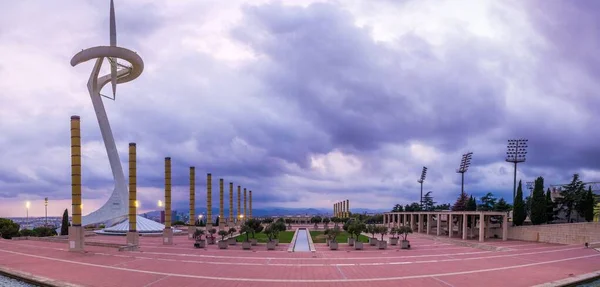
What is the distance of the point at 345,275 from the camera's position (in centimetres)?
1659

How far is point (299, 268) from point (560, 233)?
2597 centimetres

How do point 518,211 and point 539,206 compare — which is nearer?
point 539,206

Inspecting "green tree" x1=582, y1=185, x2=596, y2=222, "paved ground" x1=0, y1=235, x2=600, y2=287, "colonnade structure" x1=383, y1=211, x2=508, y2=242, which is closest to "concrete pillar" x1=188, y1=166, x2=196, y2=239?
"paved ground" x1=0, y1=235, x2=600, y2=287

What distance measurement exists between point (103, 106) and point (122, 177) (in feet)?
26.8

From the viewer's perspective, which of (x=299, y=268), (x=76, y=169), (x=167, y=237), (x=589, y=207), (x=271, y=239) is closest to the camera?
(x=299, y=268)

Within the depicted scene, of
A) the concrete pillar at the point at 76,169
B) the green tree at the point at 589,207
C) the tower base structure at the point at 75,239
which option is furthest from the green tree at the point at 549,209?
the concrete pillar at the point at 76,169

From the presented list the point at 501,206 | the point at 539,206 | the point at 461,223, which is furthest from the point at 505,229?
the point at 501,206

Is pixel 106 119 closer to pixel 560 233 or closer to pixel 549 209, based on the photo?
pixel 560 233

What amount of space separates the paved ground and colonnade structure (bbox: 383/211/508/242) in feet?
33.9

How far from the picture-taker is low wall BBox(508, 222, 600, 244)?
30.8 m

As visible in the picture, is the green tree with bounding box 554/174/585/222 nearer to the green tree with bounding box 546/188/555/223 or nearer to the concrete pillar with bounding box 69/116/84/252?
the green tree with bounding box 546/188/555/223

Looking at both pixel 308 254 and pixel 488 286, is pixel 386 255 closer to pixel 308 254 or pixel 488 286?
pixel 308 254

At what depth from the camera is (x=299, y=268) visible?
18281 millimetres

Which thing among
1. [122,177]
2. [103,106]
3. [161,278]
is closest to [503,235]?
[161,278]
